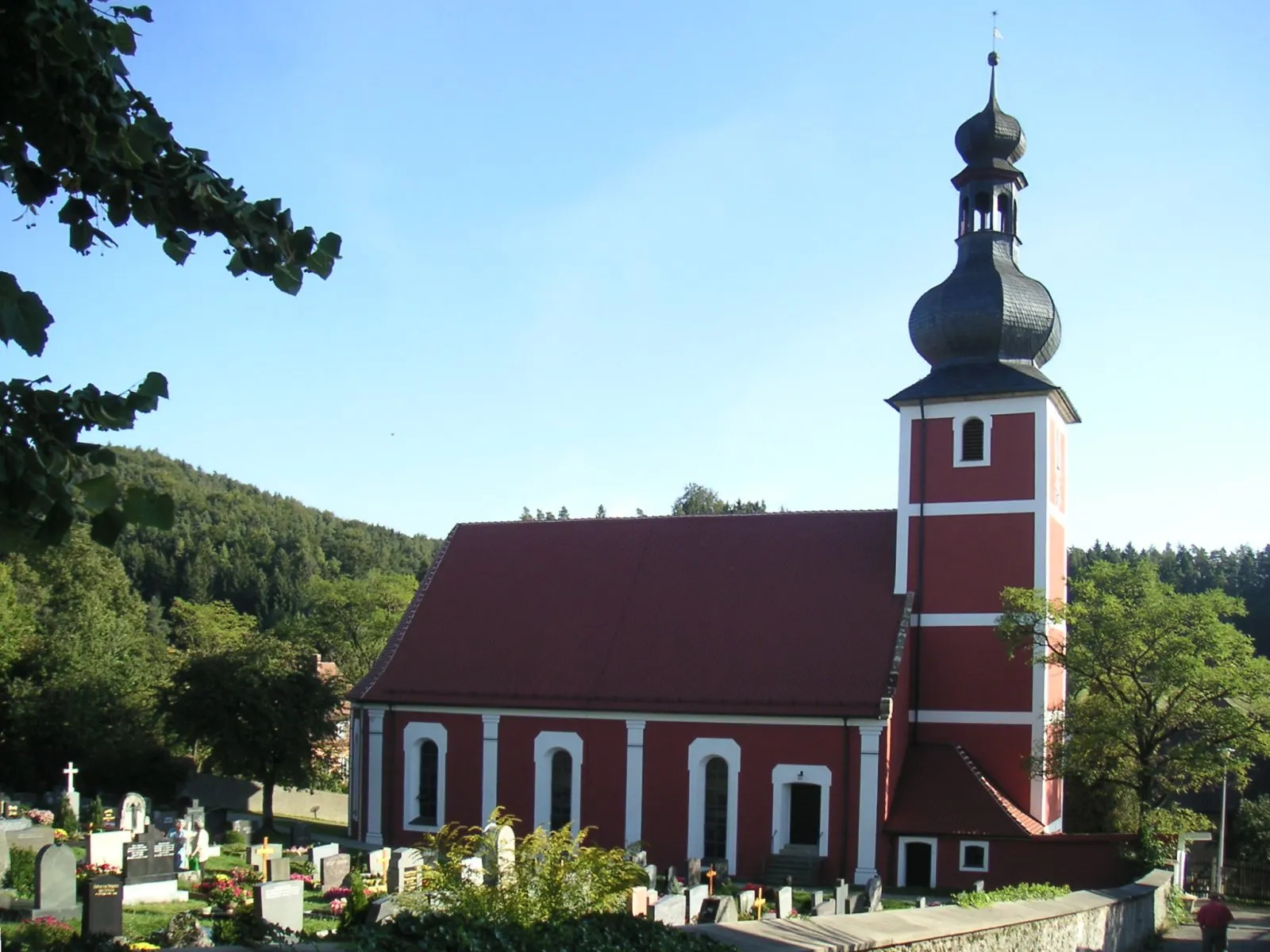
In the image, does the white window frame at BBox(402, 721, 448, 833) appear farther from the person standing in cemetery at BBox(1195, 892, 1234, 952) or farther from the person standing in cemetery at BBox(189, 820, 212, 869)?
the person standing in cemetery at BBox(1195, 892, 1234, 952)

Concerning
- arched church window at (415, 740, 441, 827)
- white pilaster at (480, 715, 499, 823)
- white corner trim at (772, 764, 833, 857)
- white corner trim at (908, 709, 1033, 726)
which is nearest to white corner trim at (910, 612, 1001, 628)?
white corner trim at (908, 709, 1033, 726)

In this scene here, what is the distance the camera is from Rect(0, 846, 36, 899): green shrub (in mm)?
19531

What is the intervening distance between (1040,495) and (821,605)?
5.14 m

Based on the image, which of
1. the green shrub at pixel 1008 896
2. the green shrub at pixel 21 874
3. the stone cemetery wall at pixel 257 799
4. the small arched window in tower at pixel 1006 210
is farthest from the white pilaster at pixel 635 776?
the small arched window in tower at pixel 1006 210

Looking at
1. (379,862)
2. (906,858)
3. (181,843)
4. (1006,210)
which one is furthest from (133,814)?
(1006,210)

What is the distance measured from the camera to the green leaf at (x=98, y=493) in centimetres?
426

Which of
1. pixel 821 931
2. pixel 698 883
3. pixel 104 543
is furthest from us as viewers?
pixel 698 883

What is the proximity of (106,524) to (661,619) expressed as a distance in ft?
85.1

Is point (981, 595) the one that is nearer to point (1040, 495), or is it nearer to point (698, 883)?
point (1040, 495)

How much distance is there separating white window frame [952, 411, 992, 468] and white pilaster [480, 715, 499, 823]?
37.8 feet

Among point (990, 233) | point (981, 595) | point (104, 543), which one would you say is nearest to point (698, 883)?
point (981, 595)

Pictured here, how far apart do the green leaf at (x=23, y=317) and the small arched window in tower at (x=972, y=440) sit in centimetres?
2627

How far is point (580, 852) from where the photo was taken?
11.6 m

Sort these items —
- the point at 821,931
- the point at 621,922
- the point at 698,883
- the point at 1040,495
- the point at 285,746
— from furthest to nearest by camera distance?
the point at 285,746 < the point at 1040,495 < the point at 698,883 < the point at 821,931 < the point at 621,922
